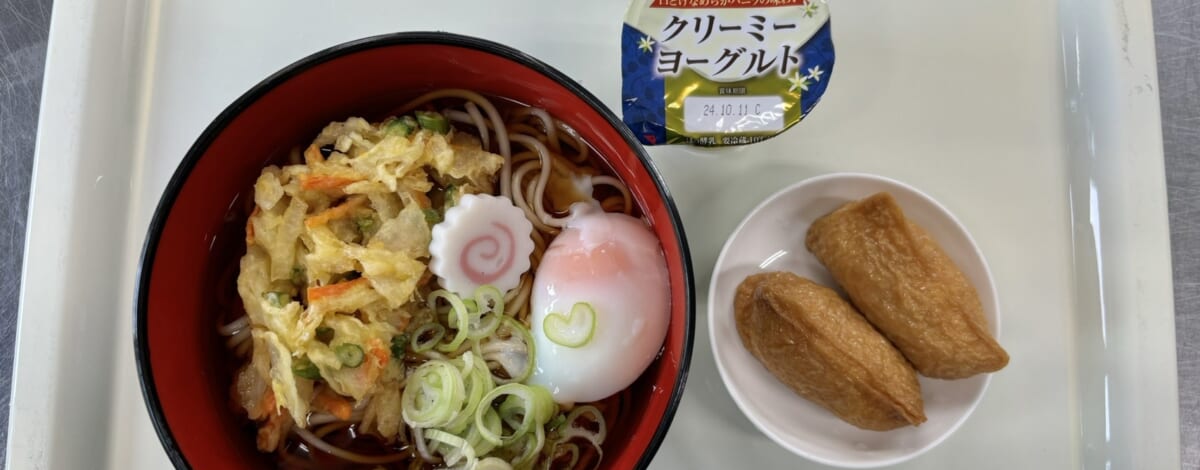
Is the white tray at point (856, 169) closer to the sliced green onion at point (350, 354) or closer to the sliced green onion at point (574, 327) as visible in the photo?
the sliced green onion at point (574, 327)

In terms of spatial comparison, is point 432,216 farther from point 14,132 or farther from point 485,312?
point 14,132

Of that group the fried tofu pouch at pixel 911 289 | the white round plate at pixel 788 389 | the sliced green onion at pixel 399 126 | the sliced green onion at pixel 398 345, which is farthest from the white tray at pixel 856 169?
the sliced green onion at pixel 398 345

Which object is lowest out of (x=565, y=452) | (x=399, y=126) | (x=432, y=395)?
(x=565, y=452)

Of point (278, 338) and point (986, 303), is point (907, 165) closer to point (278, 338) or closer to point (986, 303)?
point (986, 303)

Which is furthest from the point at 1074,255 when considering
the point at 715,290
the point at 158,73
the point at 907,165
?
the point at 158,73

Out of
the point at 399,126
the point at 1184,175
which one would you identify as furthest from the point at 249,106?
the point at 1184,175
